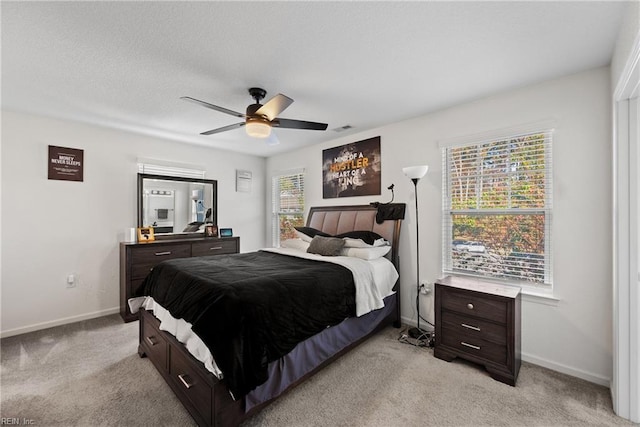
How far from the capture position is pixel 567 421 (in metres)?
1.81

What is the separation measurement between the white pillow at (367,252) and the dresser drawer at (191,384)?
73.5 inches

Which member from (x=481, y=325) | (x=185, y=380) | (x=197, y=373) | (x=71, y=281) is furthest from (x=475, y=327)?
(x=71, y=281)

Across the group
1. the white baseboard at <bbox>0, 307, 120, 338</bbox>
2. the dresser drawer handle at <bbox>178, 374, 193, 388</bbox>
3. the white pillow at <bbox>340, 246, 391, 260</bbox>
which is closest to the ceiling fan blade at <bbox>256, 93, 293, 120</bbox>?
the white pillow at <bbox>340, 246, 391, 260</bbox>

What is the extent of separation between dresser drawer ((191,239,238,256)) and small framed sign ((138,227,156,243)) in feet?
1.86

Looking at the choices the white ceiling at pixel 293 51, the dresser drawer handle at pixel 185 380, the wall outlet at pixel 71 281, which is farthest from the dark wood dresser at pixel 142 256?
the dresser drawer handle at pixel 185 380

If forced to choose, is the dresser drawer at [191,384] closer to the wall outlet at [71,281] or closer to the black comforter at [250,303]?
the black comforter at [250,303]

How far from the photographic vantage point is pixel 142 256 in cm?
365

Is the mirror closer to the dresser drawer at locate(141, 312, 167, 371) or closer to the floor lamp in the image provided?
the dresser drawer at locate(141, 312, 167, 371)

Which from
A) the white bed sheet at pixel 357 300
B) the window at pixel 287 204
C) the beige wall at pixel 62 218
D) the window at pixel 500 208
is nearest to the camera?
the white bed sheet at pixel 357 300

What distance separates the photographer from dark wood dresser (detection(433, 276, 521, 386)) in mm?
2209

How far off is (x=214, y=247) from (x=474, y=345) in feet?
11.8

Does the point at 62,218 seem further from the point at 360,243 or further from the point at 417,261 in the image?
the point at 417,261

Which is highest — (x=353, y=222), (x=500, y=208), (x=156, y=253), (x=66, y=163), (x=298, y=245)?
(x=66, y=163)

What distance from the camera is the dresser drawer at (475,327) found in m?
2.26
